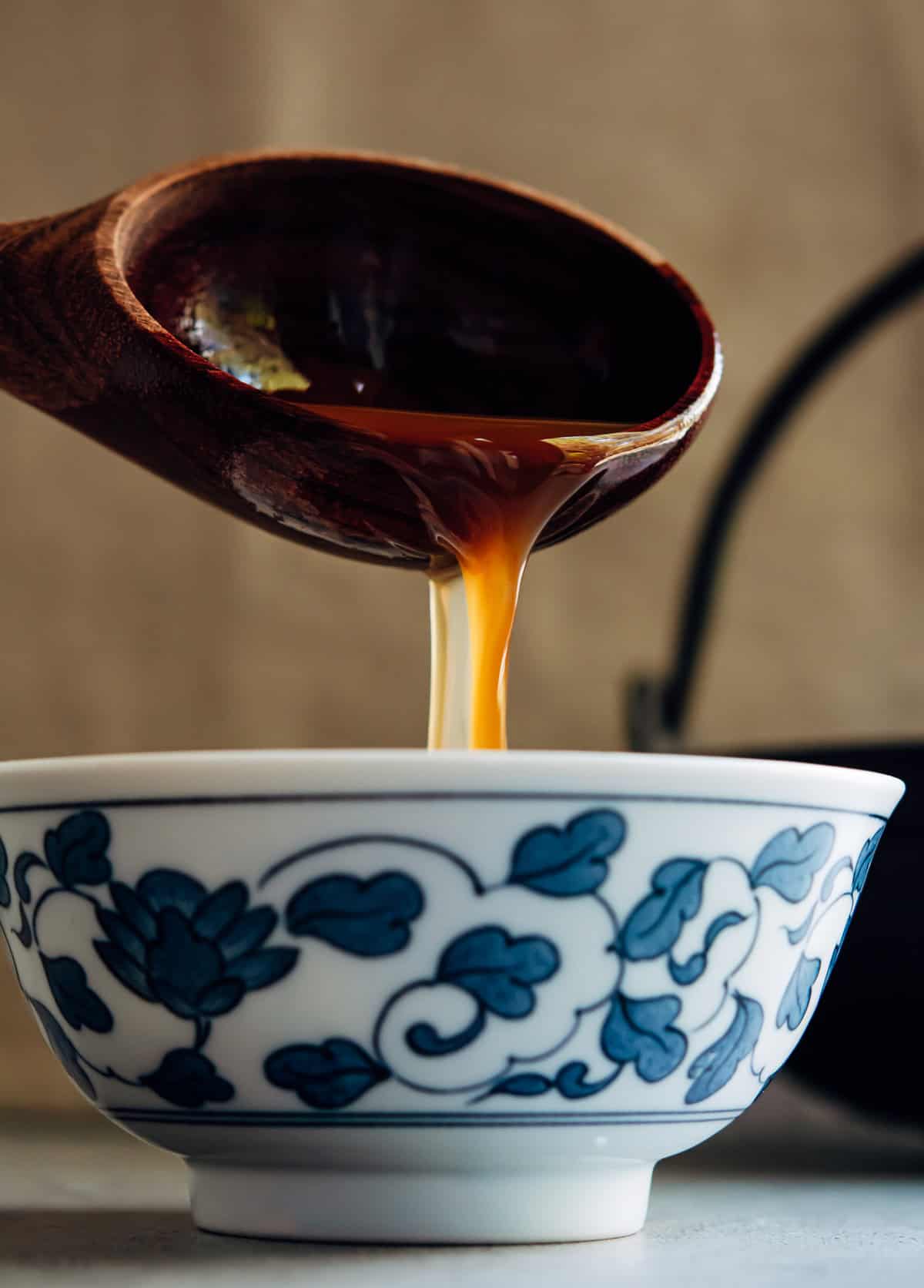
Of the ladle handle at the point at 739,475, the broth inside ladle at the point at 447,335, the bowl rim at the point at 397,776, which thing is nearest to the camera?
the bowl rim at the point at 397,776

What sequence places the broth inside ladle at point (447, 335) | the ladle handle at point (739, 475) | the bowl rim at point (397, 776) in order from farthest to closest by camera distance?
the ladle handle at point (739, 475), the broth inside ladle at point (447, 335), the bowl rim at point (397, 776)

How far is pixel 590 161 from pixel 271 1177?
0.69 metres

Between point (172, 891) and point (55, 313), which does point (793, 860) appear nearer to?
point (172, 891)

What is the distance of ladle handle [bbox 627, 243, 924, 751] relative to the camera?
747mm

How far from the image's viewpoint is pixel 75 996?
1.19 feet

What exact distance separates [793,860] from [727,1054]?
1.8 inches

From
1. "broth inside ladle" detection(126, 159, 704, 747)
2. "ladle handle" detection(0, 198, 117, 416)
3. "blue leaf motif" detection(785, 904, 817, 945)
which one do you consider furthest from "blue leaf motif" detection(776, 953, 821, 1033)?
"ladle handle" detection(0, 198, 117, 416)

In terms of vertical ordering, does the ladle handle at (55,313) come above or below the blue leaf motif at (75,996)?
above

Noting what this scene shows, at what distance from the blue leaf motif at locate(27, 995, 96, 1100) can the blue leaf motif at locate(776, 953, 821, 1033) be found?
0.53ft

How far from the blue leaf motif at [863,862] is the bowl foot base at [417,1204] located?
0.09 m

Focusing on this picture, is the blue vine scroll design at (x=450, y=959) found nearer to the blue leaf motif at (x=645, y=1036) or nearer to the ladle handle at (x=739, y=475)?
the blue leaf motif at (x=645, y=1036)

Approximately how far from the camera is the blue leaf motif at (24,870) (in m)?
0.36

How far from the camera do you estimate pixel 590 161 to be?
0.91 meters

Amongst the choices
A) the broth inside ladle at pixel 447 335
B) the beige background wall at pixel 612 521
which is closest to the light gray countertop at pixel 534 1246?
the broth inside ladle at pixel 447 335
